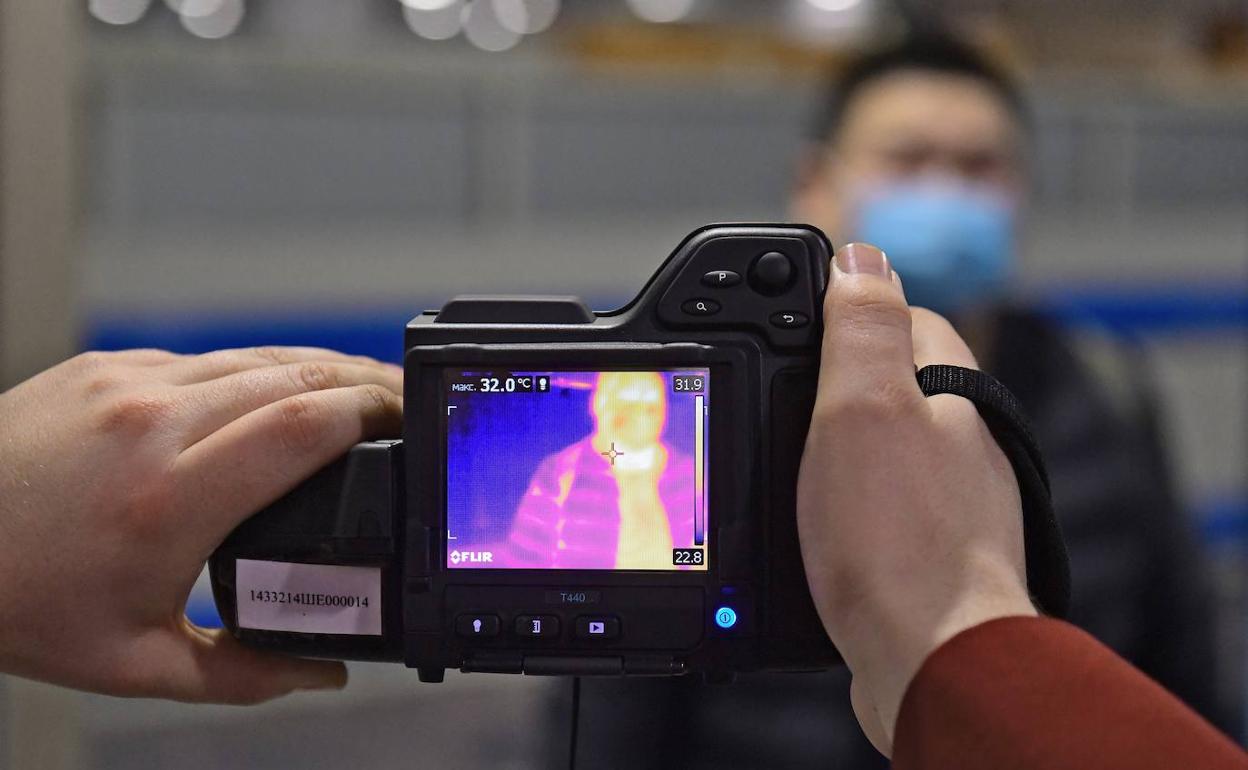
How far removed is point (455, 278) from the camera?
8.70 feet

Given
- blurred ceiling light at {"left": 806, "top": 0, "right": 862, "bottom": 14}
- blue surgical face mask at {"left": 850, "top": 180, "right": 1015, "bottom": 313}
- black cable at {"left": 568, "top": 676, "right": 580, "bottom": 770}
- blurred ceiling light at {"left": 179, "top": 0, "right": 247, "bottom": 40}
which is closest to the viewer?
black cable at {"left": 568, "top": 676, "right": 580, "bottom": 770}

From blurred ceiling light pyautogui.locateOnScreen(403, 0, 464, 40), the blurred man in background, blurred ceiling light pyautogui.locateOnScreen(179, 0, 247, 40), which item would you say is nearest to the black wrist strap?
the blurred man in background

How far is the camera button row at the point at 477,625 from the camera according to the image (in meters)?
0.58

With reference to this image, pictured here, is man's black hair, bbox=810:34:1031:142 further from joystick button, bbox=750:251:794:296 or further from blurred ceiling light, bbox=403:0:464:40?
blurred ceiling light, bbox=403:0:464:40

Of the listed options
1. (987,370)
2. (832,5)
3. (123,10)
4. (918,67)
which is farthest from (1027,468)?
(832,5)

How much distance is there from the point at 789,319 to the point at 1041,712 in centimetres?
20

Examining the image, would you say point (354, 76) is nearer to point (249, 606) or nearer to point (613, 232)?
point (613, 232)

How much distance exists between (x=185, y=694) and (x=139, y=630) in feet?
0.15

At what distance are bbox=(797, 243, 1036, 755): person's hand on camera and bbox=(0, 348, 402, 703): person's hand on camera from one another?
0.22m

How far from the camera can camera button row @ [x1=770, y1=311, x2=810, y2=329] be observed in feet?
1.88

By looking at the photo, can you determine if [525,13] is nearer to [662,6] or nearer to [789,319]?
[662,6]

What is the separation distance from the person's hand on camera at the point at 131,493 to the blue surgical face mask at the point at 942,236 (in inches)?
39.5

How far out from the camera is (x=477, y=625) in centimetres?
58

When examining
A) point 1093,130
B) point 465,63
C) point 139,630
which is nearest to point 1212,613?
point 139,630
